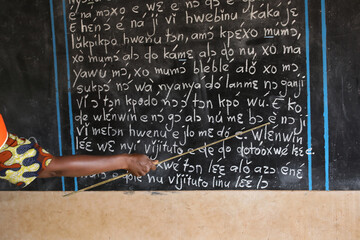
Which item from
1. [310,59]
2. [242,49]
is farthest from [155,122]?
[310,59]

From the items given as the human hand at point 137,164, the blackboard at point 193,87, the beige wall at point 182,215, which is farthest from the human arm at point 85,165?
the beige wall at point 182,215

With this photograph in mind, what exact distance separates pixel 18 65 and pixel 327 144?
236cm

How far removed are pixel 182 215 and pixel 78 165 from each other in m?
0.97

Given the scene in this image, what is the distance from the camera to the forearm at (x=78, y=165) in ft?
6.51

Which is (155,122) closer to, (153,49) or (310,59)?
(153,49)

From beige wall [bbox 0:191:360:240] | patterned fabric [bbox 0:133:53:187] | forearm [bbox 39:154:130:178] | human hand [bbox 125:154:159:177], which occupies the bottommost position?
beige wall [bbox 0:191:360:240]

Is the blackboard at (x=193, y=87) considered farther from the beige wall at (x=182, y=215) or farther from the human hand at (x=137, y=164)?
the human hand at (x=137, y=164)

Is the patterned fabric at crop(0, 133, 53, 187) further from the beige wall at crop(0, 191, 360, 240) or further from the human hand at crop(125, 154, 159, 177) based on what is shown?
the beige wall at crop(0, 191, 360, 240)

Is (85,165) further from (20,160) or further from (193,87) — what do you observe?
(193,87)

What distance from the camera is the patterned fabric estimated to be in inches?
72.2

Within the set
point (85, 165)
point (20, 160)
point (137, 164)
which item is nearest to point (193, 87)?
point (137, 164)

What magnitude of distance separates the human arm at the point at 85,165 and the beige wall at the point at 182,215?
22.3 inches

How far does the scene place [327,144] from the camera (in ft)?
7.72

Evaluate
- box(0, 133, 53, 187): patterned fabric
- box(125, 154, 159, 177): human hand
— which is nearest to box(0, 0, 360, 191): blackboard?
box(125, 154, 159, 177): human hand
